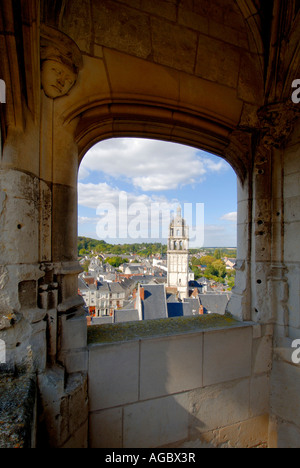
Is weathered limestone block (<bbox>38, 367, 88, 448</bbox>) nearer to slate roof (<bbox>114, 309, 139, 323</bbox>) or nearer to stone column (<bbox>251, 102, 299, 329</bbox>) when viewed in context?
stone column (<bbox>251, 102, 299, 329</bbox>)

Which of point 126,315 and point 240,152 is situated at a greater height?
point 240,152

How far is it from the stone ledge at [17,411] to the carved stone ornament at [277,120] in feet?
7.09

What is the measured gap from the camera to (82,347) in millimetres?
1332

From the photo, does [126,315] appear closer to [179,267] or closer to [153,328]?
[153,328]

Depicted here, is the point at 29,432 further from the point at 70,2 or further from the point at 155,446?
the point at 70,2

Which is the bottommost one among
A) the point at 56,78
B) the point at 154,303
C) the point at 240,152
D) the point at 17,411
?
the point at 154,303

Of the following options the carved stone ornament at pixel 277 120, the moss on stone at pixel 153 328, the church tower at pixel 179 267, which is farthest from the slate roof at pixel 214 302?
the carved stone ornament at pixel 277 120

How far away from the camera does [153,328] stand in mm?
1620

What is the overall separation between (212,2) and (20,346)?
242 centimetres

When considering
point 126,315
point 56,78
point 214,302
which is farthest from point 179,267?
point 56,78

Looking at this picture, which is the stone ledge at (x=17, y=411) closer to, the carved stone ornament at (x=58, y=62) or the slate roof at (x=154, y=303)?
the carved stone ornament at (x=58, y=62)

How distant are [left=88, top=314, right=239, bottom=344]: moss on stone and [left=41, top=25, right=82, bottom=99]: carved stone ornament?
56.4 inches

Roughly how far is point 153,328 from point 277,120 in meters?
1.77

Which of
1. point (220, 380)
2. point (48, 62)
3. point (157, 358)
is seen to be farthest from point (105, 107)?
point (220, 380)
